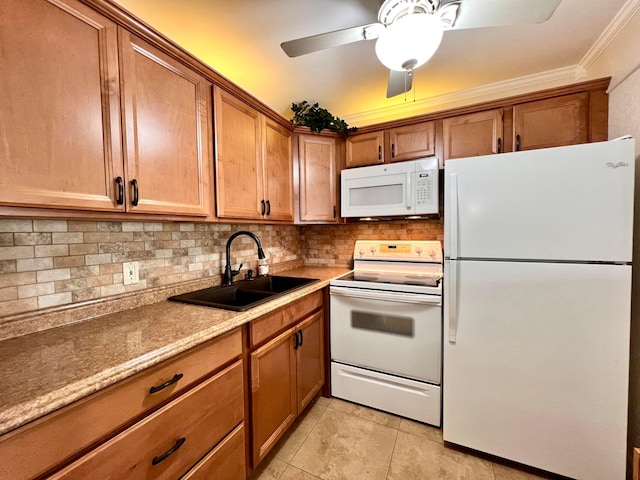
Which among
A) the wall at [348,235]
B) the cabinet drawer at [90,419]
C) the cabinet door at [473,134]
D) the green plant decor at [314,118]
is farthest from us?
the wall at [348,235]

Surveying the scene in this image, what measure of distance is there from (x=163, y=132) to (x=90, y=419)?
106cm

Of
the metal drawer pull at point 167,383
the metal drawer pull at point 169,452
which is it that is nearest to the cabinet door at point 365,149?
the metal drawer pull at point 167,383

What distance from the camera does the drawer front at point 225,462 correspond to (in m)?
1.00

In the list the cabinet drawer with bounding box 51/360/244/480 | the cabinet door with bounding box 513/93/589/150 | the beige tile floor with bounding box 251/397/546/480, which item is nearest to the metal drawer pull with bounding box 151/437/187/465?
the cabinet drawer with bounding box 51/360/244/480

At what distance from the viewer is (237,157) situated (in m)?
Answer: 1.57

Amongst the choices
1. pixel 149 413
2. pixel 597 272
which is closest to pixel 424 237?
pixel 597 272

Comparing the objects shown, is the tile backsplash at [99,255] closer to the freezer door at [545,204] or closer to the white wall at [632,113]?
the freezer door at [545,204]

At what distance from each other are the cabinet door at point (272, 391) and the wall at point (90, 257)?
0.68m

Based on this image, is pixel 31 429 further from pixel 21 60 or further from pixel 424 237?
pixel 424 237

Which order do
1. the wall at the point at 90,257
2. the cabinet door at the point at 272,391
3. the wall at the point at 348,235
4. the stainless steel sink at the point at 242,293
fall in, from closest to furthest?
the wall at the point at 90,257, the cabinet door at the point at 272,391, the stainless steel sink at the point at 242,293, the wall at the point at 348,235

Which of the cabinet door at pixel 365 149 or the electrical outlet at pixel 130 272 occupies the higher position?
the cabinet door at pixel 365 149

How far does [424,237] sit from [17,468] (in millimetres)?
2360

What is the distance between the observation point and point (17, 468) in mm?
564

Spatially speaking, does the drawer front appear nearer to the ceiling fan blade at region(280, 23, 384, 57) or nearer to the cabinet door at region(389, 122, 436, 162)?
the ceiling fan blade at region(280, 23, 384, 57)
